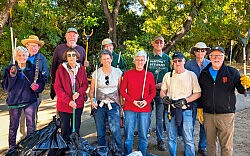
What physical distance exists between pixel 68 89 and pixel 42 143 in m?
1.00

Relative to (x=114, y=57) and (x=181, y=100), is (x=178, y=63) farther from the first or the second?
(x=114, y=57)

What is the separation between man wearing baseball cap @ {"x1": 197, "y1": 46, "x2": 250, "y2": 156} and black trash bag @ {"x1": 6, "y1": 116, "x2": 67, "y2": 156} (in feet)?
6.68

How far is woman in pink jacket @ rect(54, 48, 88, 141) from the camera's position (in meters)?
4.05

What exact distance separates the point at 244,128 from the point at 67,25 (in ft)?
32.8

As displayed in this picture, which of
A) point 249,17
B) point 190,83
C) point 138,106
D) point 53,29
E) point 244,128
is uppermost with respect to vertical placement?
point 249,17

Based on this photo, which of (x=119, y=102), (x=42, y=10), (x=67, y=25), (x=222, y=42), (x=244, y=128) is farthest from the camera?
(x=222, y=42)

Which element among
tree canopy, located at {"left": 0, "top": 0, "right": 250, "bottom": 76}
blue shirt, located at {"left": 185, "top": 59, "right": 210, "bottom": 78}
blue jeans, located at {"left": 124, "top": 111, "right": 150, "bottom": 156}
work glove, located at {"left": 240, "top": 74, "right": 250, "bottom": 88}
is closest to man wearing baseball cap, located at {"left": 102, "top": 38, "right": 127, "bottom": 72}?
tree canopy, located at {"left": 0, "top": 0, "right": 250, "bottom": 76}

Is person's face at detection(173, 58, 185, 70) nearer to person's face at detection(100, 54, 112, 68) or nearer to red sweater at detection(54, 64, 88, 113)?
person's face at detection(100, 54, 112, 68)

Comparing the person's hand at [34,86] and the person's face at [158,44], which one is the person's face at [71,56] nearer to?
the person's hand at [34,86]

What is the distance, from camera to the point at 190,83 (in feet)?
13.1

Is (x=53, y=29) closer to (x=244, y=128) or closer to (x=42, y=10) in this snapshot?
(x=42, y=10)

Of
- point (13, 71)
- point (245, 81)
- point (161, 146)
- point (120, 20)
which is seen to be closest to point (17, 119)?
point (13, 71)

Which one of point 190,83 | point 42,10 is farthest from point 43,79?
point 42,10

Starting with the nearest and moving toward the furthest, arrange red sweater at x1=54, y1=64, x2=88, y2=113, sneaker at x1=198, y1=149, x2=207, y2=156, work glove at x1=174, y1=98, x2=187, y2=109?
1. work glove at x1=174, y1=98, x2=187, y2=109
2. red sweater at x1=54, y1=64, x2=88, y2=113
3. sneaker at x1=198, y1=149, x2=207, y2=156
